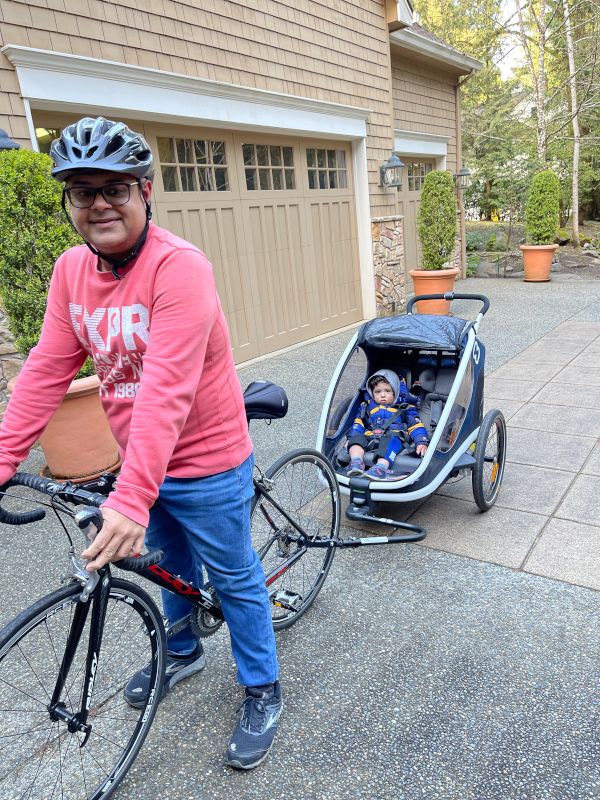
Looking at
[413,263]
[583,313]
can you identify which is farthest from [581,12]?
[583,313]

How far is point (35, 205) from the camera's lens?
412 centimetres

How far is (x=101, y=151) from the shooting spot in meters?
1.56

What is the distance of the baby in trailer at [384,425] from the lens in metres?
3.51

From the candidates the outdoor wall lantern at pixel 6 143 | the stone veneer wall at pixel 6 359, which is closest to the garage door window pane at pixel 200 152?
the outdoor wall lantern at pixel 6 143

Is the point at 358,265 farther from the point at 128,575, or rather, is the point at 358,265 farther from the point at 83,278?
the point at 83,278

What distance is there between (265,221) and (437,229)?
347 cm

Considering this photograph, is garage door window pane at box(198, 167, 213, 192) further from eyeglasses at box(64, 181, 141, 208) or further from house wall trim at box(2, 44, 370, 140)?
eyeglasses at box(64, 181, 141, 208)

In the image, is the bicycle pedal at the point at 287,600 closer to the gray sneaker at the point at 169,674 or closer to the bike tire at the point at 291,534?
the bike tire at the point at 291,534

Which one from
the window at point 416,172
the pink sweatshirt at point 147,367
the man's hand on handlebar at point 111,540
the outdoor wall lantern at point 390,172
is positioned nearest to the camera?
the man's hand on handlebar at point 111,540

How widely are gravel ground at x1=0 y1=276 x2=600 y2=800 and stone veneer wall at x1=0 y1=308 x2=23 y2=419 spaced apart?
219 cm

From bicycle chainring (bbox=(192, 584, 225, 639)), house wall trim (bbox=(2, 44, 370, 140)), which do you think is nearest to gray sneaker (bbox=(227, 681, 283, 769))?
bicycle chainring (bbox=(192, 584, 225, 639))

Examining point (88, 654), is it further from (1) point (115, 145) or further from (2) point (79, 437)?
(2) point (79, 437)

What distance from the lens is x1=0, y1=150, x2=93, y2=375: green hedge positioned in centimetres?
405

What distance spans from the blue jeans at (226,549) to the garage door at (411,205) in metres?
10.3
